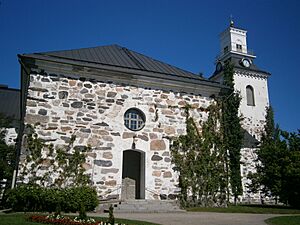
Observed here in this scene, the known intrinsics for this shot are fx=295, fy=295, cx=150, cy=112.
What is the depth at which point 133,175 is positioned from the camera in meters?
13.4

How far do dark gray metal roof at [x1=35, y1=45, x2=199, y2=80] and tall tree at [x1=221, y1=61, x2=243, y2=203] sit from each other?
2.39 meters

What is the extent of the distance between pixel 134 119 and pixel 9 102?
18341mm

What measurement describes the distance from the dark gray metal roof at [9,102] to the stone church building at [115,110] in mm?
13930

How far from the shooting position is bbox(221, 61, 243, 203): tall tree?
584 inches

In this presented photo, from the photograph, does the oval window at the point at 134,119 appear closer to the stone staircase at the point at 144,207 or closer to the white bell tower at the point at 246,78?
the stone staircase at the point at 144,207

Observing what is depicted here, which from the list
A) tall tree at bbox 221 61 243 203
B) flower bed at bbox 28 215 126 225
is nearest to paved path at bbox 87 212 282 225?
flower bed at bbox 28 215 126 225

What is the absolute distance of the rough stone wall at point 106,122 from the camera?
11906mm

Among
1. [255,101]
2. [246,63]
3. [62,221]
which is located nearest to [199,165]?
[62,221]

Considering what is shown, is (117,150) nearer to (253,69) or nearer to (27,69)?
(27,69)

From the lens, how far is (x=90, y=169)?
1194cm

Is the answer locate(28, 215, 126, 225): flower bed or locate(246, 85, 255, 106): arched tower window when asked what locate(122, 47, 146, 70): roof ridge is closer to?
locate(28, 215, 126, 225): flower bed

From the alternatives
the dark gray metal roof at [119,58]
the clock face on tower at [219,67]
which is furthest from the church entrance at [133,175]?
the clock face on tower at [219,67]

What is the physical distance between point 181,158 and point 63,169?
5166 millimetres

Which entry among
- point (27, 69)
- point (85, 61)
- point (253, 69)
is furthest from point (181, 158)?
point (253, 69)
